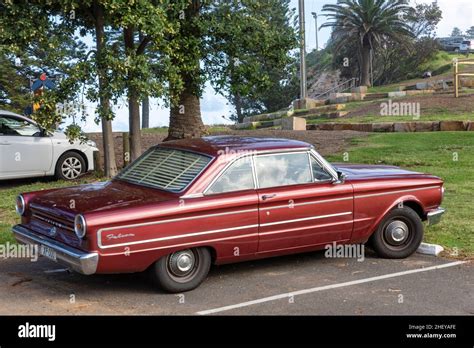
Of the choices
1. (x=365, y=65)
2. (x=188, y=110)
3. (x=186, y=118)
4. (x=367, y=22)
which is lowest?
(x=186, y=118)

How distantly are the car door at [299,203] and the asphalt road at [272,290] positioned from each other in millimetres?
416

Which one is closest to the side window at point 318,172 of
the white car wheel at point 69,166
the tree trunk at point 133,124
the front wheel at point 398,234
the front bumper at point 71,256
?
the front wheel at point 398,234

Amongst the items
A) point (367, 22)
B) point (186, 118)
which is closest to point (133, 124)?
point (186, 118)

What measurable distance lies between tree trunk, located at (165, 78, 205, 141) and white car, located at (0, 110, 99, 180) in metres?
1.94

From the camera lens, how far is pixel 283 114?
108 ft

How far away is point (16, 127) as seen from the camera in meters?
12.5

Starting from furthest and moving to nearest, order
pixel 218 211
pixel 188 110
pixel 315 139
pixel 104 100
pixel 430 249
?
pixel 315 139 → pixel 188 110 → pixel 104 100 → pixel 430 249 → pixel 218 211

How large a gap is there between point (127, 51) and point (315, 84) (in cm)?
4600

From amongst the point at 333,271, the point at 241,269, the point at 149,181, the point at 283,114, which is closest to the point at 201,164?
the point at 149,181

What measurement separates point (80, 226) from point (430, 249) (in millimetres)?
4147

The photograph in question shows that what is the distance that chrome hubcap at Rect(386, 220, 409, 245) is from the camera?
292 inches

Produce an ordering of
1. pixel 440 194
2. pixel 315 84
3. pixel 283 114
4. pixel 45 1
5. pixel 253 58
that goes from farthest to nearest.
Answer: pixel 315 84, pixel 283 114, pixel 253 58, pixel 45 1, pixel 440 194

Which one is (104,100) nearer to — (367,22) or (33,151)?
(33,151)
